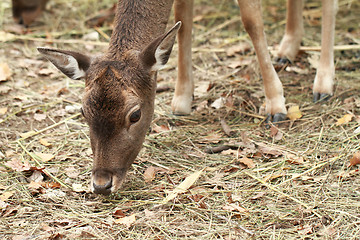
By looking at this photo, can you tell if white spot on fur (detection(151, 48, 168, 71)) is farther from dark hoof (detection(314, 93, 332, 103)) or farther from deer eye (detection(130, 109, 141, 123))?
dark hoof (detection(314, 93, 332, 103))

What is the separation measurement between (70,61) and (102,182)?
128 centimetres

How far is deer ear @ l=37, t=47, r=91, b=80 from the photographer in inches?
188

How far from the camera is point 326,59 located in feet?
22.0

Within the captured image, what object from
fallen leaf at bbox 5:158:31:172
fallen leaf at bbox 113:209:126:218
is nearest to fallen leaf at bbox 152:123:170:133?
fallen leaf at bbox 5:158:31:172

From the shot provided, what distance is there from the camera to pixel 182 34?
6.54 m

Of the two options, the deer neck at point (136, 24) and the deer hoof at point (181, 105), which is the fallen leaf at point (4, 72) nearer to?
the deer hoof at point (181, 105)

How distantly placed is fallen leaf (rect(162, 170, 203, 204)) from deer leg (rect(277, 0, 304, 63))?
333 cm

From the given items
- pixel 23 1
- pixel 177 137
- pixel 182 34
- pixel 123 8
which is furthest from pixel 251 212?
pixel 23 1

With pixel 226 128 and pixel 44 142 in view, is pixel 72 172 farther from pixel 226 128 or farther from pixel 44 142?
pixel 226 128

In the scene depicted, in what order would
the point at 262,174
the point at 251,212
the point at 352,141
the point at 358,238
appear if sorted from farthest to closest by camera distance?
1. the point at 352,141
2. the point at 262,174
3. the point at 251,212
4. the point at 358,238

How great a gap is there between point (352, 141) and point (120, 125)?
2.65m

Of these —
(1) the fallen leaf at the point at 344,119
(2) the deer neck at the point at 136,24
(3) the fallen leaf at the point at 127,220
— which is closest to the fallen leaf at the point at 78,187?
(3) the fallen leaf at the point at 127,220

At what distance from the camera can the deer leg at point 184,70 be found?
21.3ft

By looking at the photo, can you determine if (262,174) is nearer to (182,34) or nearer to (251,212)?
(251,212)
